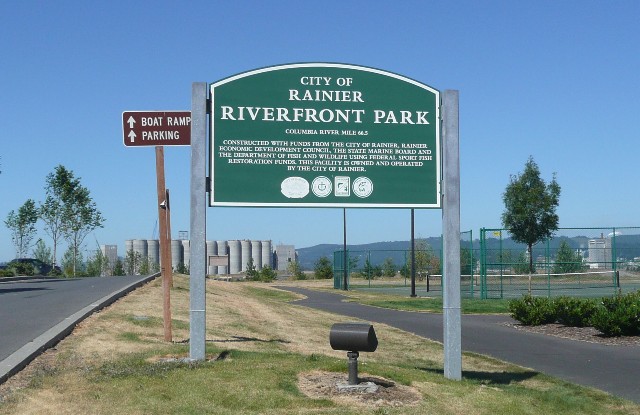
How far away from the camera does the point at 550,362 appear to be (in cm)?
1348

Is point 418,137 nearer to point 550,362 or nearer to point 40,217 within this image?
point 550,362

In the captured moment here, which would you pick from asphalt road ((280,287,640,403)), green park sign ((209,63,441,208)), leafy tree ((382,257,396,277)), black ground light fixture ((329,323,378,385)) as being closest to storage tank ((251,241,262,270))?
leafy tree ((382,257,396,277))

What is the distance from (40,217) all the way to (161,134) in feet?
133

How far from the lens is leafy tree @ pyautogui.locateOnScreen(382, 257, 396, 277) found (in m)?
64.9

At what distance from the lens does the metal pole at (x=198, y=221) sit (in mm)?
10011

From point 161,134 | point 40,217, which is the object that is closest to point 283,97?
point 161,134

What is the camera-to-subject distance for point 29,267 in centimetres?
4738

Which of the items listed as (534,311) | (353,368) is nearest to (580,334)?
(534,311)

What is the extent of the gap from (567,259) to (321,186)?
89.0 ft

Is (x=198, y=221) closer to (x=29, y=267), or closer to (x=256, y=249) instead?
(x=29, y=267)

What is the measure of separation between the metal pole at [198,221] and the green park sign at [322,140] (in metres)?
0.15

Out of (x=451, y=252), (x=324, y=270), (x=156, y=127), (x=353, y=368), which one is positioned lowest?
(x=324, y=270)

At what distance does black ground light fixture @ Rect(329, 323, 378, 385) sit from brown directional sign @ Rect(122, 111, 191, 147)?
169 inches

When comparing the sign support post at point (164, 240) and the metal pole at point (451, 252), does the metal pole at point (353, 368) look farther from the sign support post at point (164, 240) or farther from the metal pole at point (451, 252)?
the sign support post at point (164, 240)
